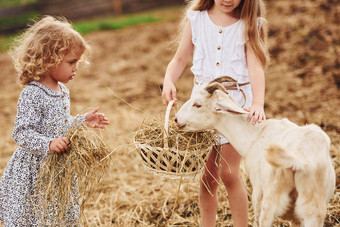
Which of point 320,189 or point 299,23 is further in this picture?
point 299,23

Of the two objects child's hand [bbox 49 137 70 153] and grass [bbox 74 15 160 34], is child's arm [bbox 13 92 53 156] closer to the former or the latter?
child's hand [bbox 49 137 70 153]

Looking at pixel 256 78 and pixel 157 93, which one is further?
pixel 157 93

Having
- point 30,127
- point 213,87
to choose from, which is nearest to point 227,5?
point 213,87

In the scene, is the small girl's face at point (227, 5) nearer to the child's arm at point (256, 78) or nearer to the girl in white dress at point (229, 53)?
the girl in white dress at point (229, 53)

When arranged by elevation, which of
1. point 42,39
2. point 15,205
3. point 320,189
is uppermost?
point 42,39

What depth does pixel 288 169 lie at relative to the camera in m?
2.24

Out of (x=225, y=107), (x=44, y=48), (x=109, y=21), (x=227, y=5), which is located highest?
(x=227, y=5)

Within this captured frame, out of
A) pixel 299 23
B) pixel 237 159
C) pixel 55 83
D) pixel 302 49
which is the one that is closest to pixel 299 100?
pixel 302 49

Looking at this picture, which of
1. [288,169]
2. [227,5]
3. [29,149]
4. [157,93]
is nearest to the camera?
[288,169]

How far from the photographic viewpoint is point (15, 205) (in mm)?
3029

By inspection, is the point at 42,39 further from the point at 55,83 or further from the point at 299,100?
the point at 299,100

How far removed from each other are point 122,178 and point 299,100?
10.6 feet

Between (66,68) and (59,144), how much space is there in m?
0.56

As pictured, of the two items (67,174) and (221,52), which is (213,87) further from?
(67,174)
